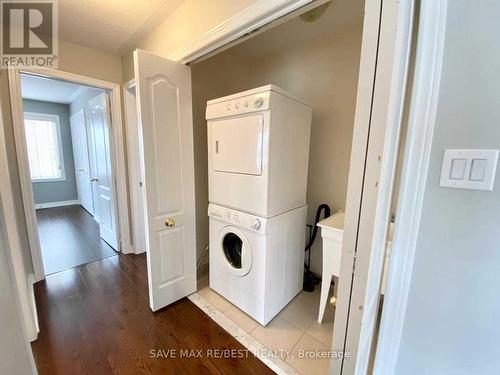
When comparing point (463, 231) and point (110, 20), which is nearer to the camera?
point (463, 231)

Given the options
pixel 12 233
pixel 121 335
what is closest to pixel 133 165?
pixel 12 233

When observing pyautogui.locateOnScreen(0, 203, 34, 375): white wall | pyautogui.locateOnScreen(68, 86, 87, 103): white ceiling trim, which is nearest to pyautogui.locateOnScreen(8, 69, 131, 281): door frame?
pyautogui.locateOnScreen(68, 86, 87, 103): white ceiling trim

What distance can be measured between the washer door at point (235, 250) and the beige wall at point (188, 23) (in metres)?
1.47

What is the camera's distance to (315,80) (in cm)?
215

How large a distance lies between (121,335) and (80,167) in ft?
15.2

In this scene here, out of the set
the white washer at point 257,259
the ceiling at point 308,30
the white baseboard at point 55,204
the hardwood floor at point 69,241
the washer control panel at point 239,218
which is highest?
the ceiling at point 308,30

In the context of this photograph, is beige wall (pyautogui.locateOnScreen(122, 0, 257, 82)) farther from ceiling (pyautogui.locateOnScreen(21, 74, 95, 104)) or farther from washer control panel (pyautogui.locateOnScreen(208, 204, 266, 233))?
ceiling (pyautogui.locateOnScreen(21, 74, 95, 104))

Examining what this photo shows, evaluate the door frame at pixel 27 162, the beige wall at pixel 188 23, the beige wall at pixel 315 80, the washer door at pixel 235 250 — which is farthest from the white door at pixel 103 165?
the washer door at pixel 235 250

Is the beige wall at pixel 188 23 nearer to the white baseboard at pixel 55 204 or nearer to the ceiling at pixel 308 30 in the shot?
the ceiling at pixel 308 30

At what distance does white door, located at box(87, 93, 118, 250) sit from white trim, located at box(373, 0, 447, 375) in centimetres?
290

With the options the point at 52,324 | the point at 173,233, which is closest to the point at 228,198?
the point at 173,233

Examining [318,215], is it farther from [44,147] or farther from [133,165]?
[44,147]

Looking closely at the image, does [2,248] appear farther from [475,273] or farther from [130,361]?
[475,273]

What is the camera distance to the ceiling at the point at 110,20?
1.60 meters
